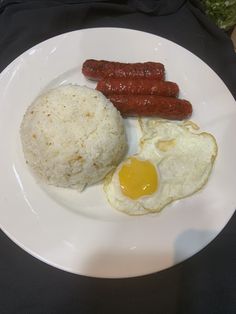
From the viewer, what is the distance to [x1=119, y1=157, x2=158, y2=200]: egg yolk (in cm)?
211

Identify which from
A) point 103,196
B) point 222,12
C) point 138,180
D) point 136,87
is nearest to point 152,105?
point 136,87

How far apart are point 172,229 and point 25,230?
0.81m

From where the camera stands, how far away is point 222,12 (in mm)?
2738

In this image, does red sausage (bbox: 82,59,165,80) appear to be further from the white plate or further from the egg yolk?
the egg yolk

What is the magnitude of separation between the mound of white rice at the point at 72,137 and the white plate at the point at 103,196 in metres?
0.11

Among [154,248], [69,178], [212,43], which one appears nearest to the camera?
[154,248]

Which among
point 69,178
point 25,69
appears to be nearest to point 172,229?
point 69,178

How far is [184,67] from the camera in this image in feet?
8.14

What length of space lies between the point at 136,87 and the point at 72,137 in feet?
1.84

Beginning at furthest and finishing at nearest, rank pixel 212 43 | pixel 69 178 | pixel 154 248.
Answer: pixel 212 43 < pixel 69 178 < pixel 154 248

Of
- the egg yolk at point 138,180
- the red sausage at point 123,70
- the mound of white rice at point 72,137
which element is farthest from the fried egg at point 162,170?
the red sausage at point 123,70

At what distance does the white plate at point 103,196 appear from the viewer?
6.39 feet

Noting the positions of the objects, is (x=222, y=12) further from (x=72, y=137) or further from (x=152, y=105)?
(x=72, y=137)

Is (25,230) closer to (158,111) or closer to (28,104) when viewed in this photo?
(28,104)
